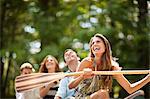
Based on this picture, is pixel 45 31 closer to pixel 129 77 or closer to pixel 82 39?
pixel 82 39

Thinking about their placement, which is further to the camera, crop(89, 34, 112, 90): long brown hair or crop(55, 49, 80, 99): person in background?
crop(55, 49, 80, 99): person in background

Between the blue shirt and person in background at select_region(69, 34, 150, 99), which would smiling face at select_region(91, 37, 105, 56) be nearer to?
person in background at select_region(69, 34, 150, 99)

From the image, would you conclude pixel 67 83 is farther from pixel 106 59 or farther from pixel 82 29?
pixel 82 29

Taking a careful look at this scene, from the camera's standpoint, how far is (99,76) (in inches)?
108

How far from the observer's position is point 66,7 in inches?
292

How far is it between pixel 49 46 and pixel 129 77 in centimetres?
157

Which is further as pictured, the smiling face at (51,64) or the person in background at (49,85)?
the smiling face at (51,64)

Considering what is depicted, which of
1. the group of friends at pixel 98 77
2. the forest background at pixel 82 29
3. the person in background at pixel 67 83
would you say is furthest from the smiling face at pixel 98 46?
the forest background at pixel 82 29

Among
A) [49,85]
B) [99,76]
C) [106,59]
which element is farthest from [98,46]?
[49,85]

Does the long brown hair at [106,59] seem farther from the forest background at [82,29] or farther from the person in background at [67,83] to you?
the forest background at [82,29]

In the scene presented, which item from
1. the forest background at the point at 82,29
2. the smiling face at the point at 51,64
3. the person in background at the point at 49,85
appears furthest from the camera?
the forest background at the point at 82,29

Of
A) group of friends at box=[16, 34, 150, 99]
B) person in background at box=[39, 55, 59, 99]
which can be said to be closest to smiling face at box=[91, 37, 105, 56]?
group of friends at box=[16, 34, 150, 99]

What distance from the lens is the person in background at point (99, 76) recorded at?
8.94ft

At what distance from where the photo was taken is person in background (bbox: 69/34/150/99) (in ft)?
8.94
